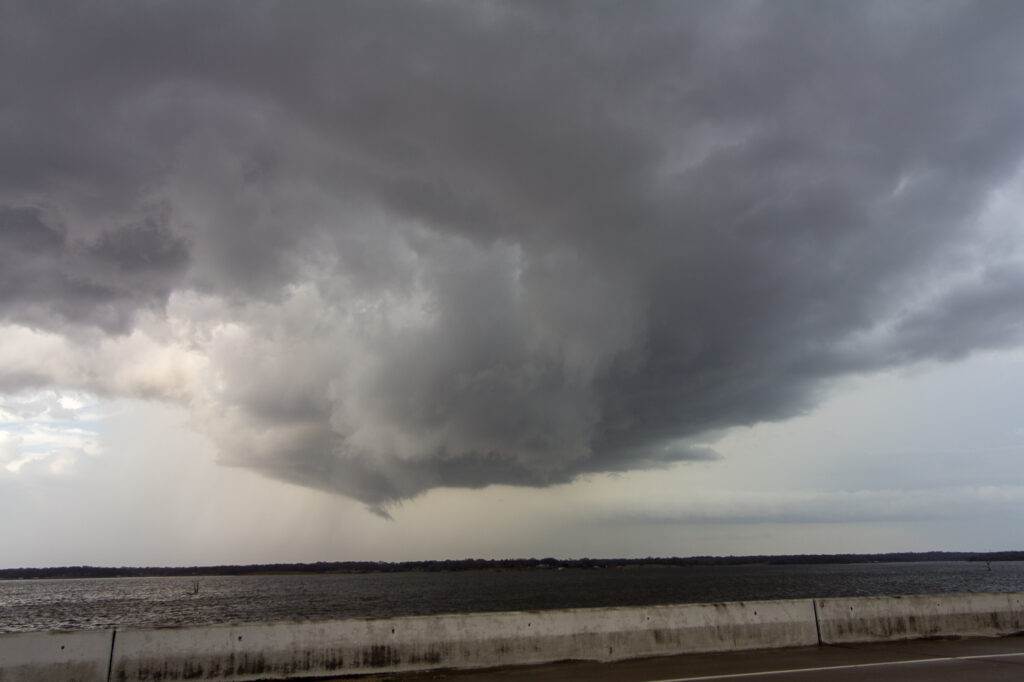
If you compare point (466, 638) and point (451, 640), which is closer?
point (451, 640)

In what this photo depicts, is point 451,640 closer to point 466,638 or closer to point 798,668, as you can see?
point 466,638

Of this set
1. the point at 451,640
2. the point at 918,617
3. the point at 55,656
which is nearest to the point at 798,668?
the point at 918,617

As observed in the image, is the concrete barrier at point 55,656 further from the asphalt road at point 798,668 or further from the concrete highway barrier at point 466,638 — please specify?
the asphalt road at point 798,668

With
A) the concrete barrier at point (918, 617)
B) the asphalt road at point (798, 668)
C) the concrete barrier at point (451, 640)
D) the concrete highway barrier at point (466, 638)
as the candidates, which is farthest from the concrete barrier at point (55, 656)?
the concrete barrier at point (918, 617)

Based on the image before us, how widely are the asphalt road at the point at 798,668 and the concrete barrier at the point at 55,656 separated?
436 centimetres

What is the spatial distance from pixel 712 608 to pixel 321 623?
8.70m

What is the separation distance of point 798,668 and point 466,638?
6.48 m

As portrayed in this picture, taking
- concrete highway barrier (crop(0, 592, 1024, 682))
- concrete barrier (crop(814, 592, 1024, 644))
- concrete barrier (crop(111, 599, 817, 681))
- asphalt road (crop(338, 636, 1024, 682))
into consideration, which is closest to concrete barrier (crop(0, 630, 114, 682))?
concrete highway barrier (crop(0, 592, 1024, 682))

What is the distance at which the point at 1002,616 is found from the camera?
18.9 m

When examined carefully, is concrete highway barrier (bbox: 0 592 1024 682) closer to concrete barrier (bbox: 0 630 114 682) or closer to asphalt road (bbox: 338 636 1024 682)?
concrete barrier (bbox: 0 630 114 682)

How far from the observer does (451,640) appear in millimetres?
13555

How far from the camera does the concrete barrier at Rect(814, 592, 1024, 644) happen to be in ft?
56.3

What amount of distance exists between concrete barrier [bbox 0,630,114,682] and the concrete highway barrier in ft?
0.05

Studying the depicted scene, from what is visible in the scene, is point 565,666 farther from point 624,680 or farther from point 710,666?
point 710,666
